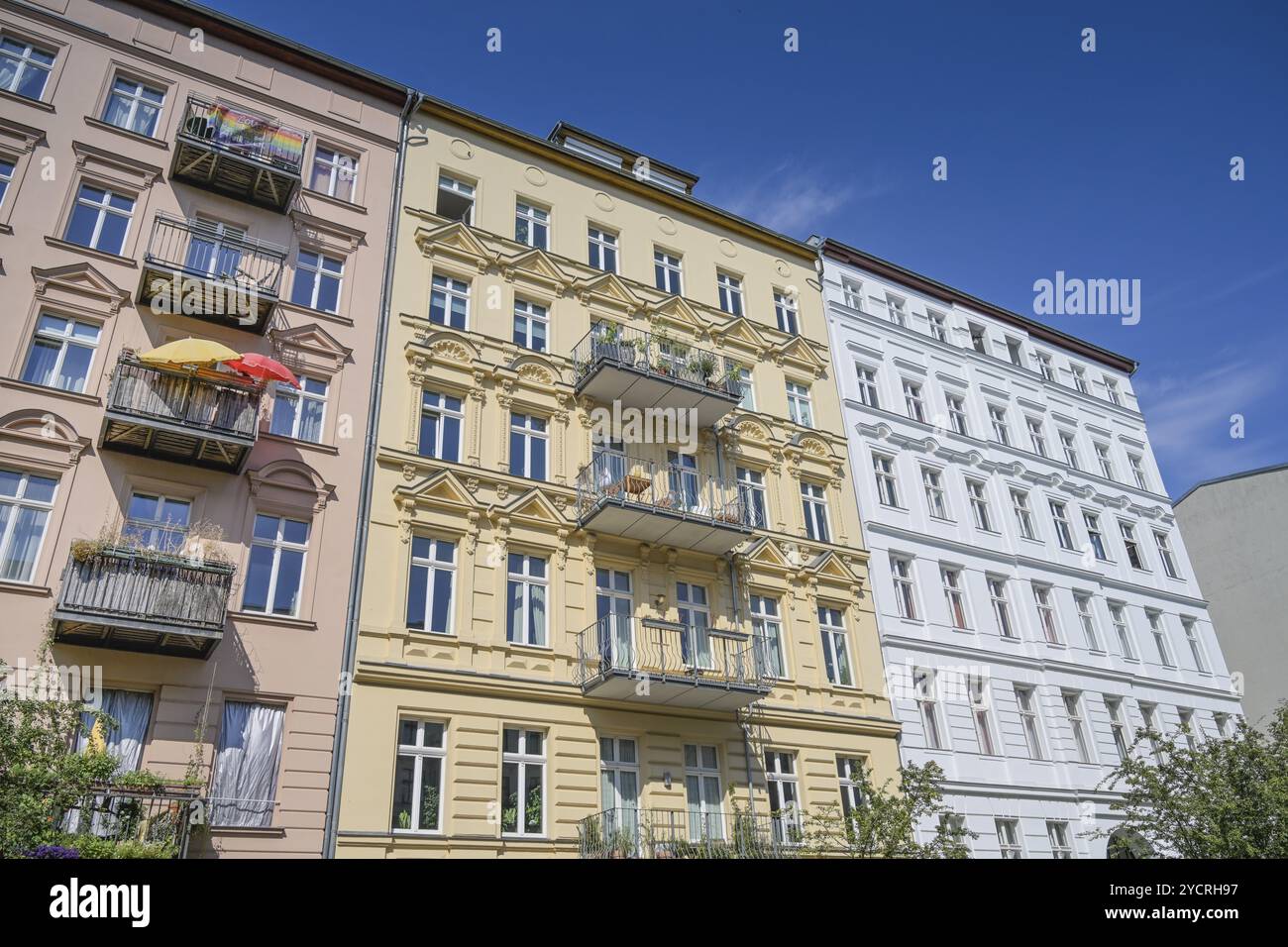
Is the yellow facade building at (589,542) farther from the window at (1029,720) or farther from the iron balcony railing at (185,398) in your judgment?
the window at (1029,720)

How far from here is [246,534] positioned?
16406 mm

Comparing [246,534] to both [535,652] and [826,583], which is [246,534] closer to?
[535,652]

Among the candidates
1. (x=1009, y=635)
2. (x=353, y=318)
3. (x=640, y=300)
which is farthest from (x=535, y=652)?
(x=1009, y=635)

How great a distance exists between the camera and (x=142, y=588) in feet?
46.6

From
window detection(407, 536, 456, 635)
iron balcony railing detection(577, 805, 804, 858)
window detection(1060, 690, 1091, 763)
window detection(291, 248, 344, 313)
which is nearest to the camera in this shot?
iron balcony railing detection(577, 805, 804, 858)

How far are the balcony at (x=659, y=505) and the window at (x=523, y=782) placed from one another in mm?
4653

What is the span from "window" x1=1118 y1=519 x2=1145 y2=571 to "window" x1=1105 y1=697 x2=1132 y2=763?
6.16m

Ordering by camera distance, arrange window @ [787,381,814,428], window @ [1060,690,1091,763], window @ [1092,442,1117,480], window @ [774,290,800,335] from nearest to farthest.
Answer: window @ [1060,690,1091,763] < window @ [787,381,814,428] < window @ [774,290,800,335] < window @ [1092,442,1117,480]

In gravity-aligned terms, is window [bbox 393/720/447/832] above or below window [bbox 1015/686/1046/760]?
below

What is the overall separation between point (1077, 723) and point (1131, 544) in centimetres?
918

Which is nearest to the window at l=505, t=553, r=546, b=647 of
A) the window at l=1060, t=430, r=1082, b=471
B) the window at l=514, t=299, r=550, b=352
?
the window at l=514, t=299, r=550, b=352

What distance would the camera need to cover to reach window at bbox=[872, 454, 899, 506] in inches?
1022

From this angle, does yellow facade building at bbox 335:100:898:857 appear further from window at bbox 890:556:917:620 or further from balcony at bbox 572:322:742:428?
window at bbox 890:556:917:620

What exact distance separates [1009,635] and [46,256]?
24660mm
